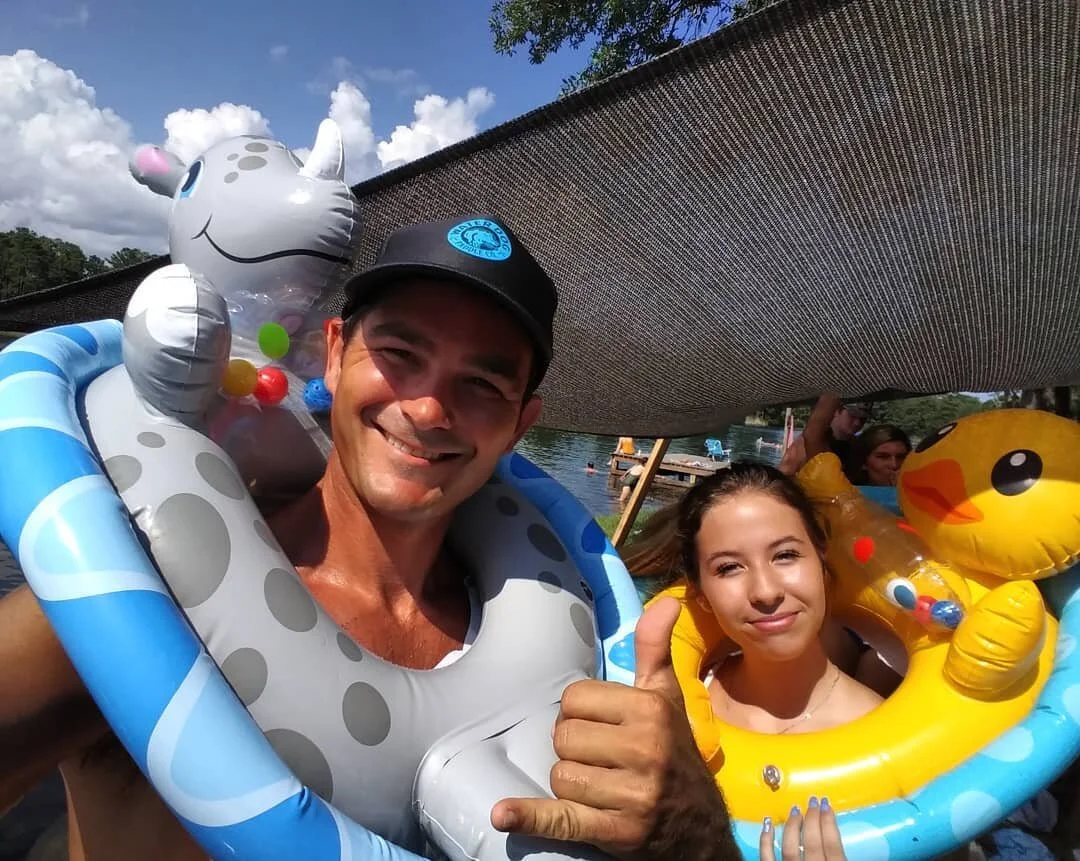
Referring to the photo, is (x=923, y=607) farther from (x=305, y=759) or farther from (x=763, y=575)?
(x=305, y=759)

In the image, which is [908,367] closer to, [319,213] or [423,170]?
[423,170]

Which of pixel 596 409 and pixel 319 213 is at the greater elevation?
pixel 596 409

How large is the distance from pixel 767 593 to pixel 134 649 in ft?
4.94

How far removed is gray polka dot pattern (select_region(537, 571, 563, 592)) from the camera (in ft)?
4.64

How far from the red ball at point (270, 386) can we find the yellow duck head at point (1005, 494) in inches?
71.7

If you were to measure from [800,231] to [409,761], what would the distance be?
1.56m

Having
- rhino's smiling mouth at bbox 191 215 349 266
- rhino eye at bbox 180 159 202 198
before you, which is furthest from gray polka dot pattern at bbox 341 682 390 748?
rhino eye at bbox 180 159 202 198

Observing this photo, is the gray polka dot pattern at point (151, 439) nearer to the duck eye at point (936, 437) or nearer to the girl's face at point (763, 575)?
the girl's face at point (763, 575)

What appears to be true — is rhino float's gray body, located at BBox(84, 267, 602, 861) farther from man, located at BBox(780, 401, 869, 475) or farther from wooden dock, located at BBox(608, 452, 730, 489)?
wooden dock, located at BBox(608, 452, 730, 489)

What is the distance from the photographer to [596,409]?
3.37 m

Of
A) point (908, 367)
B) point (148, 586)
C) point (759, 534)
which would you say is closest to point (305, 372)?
point (148, 586)

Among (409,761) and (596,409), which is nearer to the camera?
(409,761)

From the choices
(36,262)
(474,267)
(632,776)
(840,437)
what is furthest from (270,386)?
(36,262)

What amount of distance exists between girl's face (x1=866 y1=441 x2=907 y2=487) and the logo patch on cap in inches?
114
